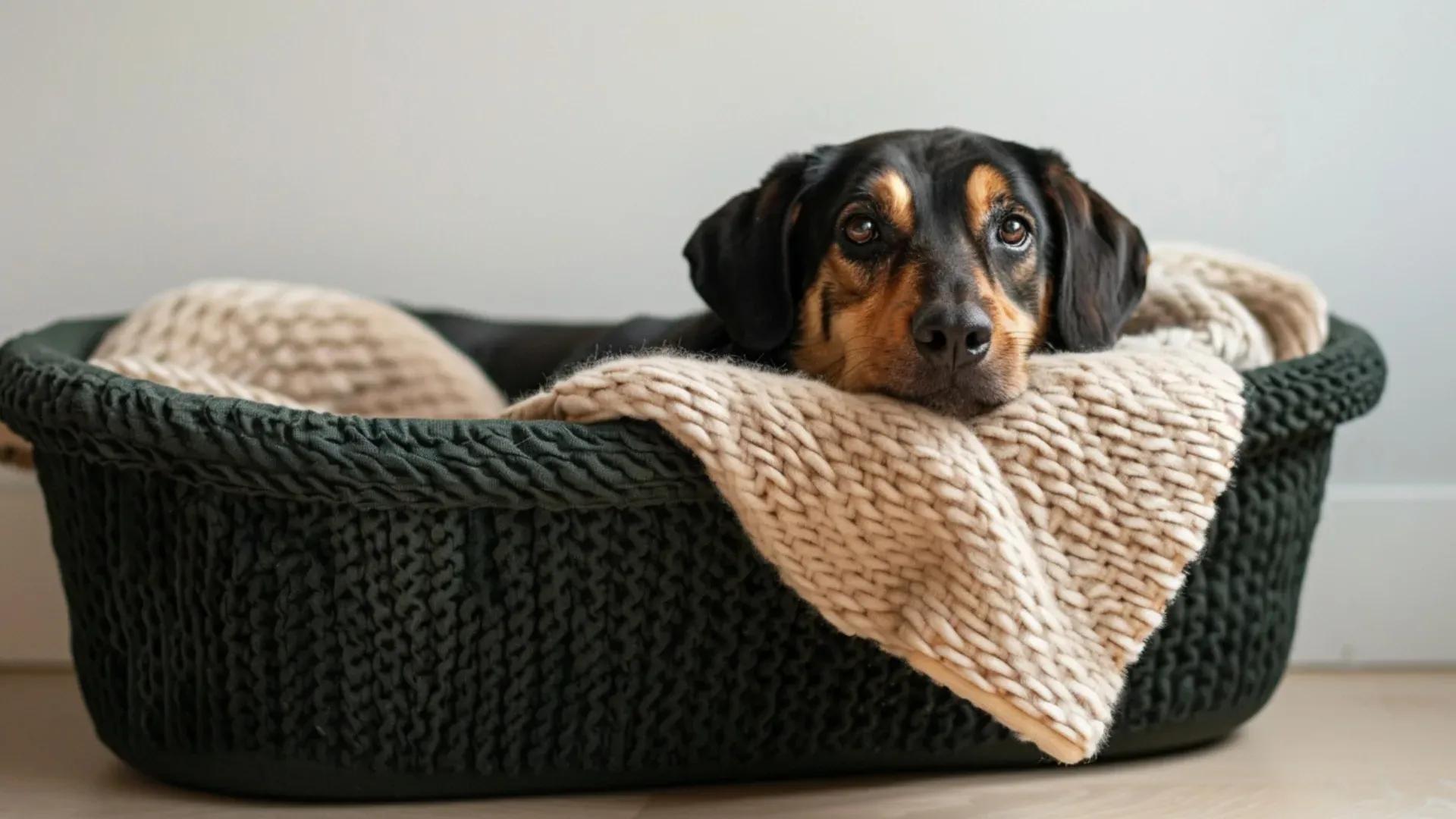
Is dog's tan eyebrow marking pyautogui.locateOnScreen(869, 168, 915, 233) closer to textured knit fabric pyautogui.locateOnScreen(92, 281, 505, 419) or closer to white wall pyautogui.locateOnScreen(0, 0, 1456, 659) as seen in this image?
textured knit fabric pyautogui.locateOnScreen(92, 281, 505, 419)

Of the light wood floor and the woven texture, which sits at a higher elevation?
the woven texture

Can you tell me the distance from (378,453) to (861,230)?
736 millimetres

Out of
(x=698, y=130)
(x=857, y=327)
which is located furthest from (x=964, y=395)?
(x=698, y=130)

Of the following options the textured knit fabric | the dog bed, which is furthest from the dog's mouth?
the textured knit fabric

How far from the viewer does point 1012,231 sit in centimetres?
203

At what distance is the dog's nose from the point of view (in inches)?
69.0

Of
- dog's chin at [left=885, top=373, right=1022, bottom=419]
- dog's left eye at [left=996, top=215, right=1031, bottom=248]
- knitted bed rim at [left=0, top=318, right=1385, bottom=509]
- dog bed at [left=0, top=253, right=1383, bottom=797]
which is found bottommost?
dog bed at [left=0, top=253, right=1383, bottom=797]

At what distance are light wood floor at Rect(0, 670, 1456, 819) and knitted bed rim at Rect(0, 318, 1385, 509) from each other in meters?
0.42

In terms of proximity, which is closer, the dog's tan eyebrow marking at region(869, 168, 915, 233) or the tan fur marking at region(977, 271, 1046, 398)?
the tan fur marking at region(977, 271, 1046, 398)

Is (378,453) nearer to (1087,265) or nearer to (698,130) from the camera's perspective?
(1087,265)

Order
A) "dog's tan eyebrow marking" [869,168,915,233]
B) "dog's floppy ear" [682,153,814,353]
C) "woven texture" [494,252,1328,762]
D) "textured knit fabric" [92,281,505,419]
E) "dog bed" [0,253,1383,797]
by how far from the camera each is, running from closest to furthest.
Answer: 1. "woven texture" [494,252,1328,762]
2. "dog bed" [0,253,1383,797]
3. "dog's tan eyebrow marking" [869,168,915,233]
4. "dog's floppy ear" [682,153,814,353]
5. "textured knit fabric" [92,281,505,419]

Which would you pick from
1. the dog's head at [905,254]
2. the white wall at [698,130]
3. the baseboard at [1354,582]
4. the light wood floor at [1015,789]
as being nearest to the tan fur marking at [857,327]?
the dog's head at [905,254]

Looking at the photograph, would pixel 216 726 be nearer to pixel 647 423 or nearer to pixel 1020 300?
pixel 647 423

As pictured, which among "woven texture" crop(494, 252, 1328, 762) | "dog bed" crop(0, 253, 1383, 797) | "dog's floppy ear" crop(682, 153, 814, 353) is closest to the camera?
"woven texture" crop(494, 252, 1328, 762)
